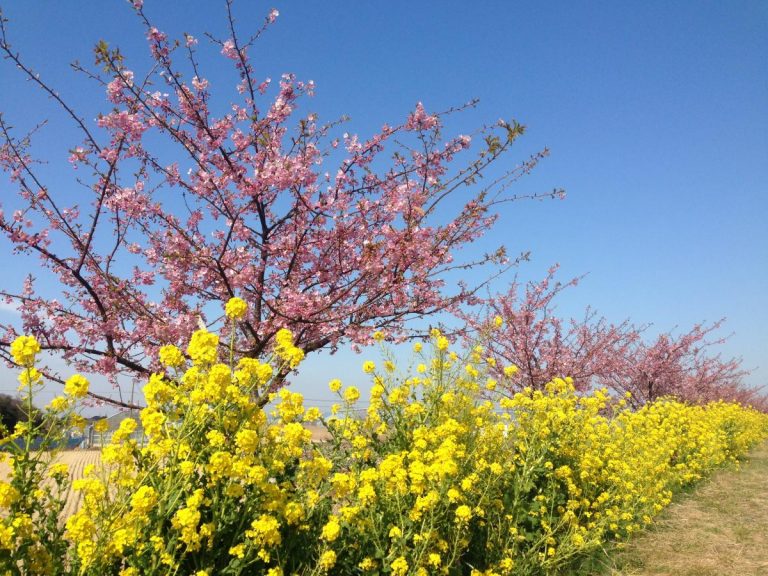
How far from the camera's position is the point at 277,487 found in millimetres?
2797

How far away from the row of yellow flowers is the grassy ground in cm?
84

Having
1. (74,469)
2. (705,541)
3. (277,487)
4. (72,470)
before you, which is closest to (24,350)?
(277,487)

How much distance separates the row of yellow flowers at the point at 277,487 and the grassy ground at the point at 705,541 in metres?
0.84

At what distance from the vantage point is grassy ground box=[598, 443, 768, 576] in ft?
17.2

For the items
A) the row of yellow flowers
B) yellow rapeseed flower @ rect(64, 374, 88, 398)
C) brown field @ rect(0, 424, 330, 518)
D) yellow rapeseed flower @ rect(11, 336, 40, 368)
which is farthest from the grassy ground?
yellow rapeseed flower @ rect(11, 336, 40, 368)

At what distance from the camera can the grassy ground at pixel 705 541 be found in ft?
17.2

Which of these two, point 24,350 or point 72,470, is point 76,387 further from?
point 72,470

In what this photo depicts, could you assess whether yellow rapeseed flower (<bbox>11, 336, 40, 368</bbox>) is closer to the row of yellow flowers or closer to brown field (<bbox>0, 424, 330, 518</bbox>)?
the row of yellow flowers

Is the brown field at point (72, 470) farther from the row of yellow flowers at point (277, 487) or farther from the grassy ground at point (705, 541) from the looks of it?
the grassy ground at point (705, 541)

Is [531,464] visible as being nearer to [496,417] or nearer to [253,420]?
[496,417]

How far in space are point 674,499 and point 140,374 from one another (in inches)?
322

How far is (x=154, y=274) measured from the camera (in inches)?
240

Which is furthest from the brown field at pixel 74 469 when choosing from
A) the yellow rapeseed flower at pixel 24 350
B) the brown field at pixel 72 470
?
the yellow rapeseed flower at pixel 24 350

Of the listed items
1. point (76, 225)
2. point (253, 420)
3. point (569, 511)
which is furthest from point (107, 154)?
point (569, 511)
